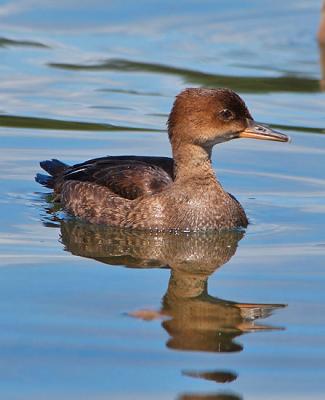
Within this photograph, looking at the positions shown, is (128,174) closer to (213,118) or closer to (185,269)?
(213,118)

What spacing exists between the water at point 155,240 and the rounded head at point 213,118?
89cm

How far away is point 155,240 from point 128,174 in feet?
2.97

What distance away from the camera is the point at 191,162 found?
1196 centimetres

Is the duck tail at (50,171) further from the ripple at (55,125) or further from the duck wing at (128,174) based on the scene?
the ripple at (55,125)

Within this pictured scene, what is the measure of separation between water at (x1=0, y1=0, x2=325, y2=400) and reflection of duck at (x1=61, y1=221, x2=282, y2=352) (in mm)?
20

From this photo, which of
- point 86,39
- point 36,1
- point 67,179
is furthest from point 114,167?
point 36,1

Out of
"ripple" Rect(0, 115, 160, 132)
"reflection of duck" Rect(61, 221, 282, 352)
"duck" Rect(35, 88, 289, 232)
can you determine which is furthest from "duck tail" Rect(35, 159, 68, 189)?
"ripple" Rect(0, 115, 160, 132)

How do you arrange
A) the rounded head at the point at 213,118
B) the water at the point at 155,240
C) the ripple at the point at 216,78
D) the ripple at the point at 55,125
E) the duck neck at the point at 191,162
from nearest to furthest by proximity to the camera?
the water at the point at 155,240
the rounded head at the point at 213,118
the duck neck at the point at 191,162
the ripple at the point at 55,125
the ripple at the point at 216,78

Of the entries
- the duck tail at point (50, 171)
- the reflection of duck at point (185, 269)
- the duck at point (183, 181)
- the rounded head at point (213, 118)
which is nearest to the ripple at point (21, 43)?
the duck tail at point (50, 171)

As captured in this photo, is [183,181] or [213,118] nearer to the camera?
[213,118]

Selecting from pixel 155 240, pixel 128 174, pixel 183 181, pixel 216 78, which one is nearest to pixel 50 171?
pixel 128 174

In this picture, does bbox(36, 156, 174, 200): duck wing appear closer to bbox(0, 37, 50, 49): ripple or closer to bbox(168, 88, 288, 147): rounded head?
bbox(168, 88, 288, 147): rounded head

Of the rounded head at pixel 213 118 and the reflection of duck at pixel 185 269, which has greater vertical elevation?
the rounded head at pixel 213 118

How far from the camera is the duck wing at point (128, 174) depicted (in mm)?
12156
